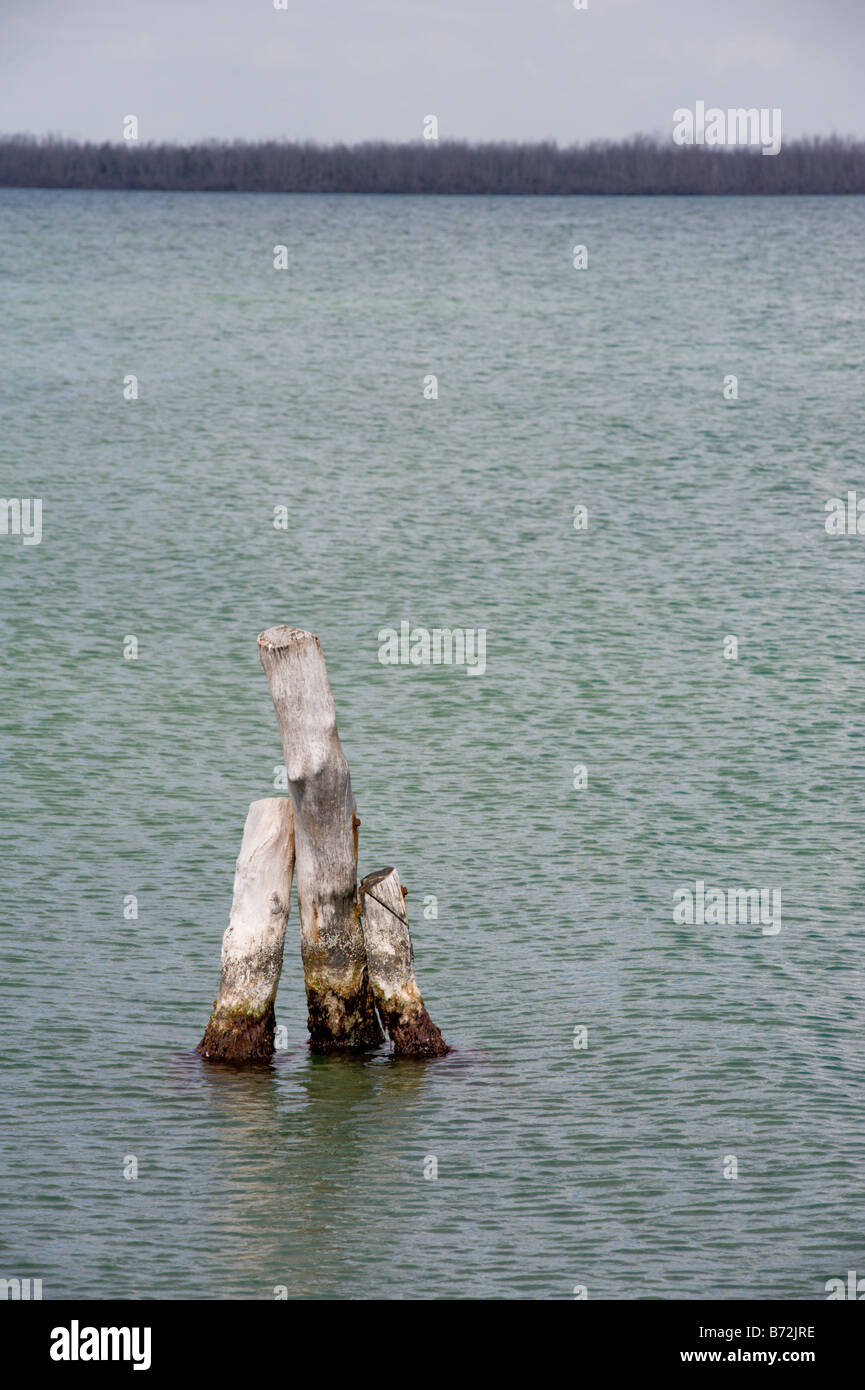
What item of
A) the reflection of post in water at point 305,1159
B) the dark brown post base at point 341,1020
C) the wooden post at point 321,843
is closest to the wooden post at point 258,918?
the wooden post at point 321,843

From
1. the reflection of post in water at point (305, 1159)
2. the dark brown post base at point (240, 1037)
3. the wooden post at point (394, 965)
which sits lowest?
the reflection of post in water at point (305, 1159)

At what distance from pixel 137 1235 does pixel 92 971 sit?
14.6 feet

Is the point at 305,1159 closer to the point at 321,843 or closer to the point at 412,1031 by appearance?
the point at 412,1031

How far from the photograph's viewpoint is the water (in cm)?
1162

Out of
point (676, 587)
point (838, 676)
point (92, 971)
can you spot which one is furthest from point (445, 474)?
point (92, 971)

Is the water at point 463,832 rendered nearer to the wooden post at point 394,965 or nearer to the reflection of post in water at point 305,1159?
the reflection of post in water at point 305,1159

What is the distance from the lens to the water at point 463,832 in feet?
38.1

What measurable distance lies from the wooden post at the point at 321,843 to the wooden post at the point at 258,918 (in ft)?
0.47

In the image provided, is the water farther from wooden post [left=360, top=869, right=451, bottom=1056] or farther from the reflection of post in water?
wooden post [left=360, top=869, right=451, bottom=1056]

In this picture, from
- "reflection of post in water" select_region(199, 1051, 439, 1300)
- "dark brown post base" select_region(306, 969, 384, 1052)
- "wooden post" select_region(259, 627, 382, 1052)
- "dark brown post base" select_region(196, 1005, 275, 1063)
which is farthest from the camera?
"dark brown post base" select_region(306, 969, 384, 1052)

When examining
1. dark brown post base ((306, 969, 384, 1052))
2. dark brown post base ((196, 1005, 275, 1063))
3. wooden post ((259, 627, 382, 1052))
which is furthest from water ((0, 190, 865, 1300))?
wooden post ((259, 627, 382, 1052))

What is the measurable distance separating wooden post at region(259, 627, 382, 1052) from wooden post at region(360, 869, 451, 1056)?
17 centimetres

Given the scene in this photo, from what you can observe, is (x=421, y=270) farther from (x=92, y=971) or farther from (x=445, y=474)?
(x=92, y=971)

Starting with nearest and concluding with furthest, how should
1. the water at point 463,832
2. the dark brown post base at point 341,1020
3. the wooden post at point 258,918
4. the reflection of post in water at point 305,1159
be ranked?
the reflection of post in water at point 305,1159 < the water at point 463,832 < the wooden post at point 258,918 < the dark brown post base at point 341,1020
